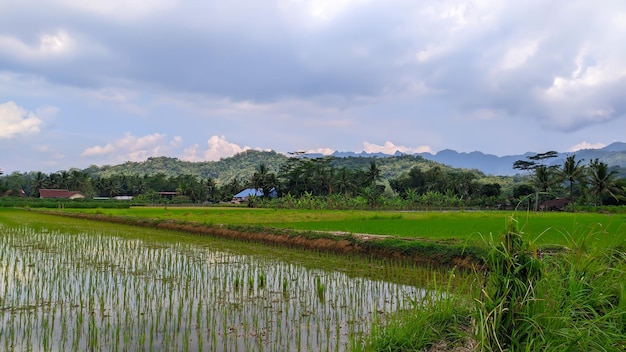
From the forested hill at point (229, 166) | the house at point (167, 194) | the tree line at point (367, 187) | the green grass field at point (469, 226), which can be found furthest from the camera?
the forested hill at point (229, 166)

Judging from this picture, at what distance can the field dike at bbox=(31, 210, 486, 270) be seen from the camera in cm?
1030

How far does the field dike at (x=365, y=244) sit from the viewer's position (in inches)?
405

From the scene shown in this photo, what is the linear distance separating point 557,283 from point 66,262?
10844 millimetres

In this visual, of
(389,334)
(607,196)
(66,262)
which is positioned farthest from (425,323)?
(607,196)

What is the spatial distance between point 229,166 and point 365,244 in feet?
462

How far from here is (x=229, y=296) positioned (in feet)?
23.3

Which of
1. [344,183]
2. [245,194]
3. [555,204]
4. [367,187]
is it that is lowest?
[555,204]

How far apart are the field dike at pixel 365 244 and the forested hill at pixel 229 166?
10693 centimetres

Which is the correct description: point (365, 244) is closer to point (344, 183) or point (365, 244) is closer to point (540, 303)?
point (540, 303)

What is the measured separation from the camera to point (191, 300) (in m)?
6.47

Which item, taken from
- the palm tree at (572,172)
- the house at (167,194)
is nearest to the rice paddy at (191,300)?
the palm tree at (572,172)

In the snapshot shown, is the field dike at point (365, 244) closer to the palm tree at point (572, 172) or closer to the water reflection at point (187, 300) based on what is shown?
the water reflection at point (187, 300)

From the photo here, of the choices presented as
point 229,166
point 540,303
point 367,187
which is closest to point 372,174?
point 367,187

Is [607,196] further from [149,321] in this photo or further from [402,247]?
[149,321]
